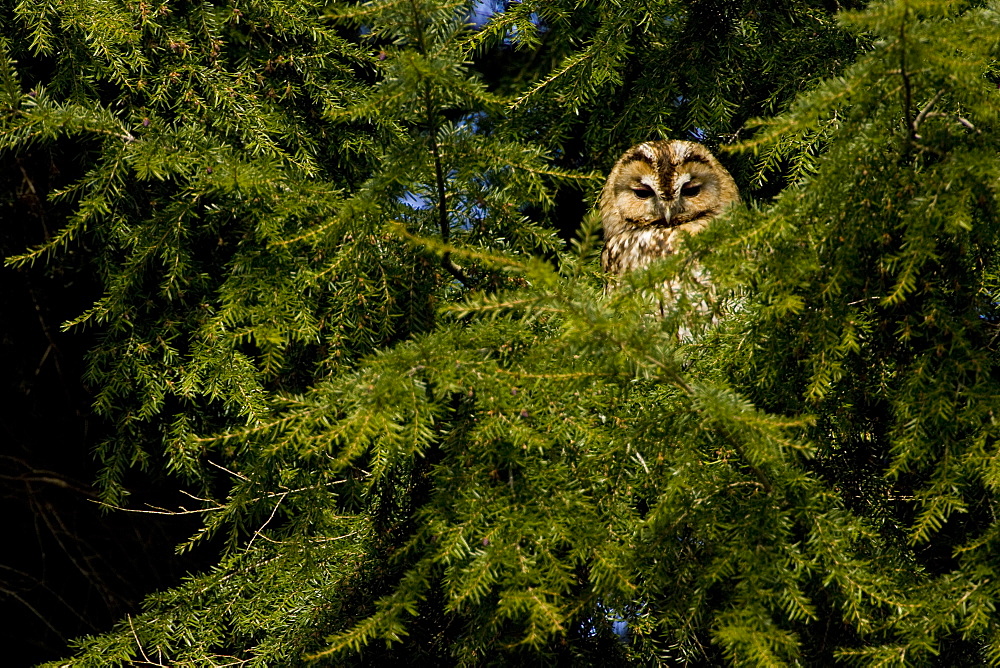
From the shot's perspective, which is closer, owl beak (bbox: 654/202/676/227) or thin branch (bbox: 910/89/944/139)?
thin branch (bbox: 910/89/944/139)

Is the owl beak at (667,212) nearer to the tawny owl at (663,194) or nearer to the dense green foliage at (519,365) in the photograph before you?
the tawny owl at (663,194)

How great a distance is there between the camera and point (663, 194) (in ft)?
9.28

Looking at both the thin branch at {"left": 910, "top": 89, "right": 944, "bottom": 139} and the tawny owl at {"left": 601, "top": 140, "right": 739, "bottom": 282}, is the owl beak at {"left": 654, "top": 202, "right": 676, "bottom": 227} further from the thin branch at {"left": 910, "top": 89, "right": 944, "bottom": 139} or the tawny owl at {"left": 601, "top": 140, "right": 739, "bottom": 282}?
the thin branch at {"left": 910, "top": 89, "right": 944, "bottom": 139}

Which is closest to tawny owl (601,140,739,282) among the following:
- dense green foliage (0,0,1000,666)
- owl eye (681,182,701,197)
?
owl eye (681,182,701,197)

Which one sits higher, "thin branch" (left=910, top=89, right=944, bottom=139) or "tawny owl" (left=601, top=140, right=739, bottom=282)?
"thin branch" (left=910, top=89, right=944, bottom=139)

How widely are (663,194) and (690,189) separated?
103 mm

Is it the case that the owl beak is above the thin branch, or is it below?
below

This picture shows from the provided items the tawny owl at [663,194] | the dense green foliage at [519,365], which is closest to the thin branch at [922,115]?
the dense green foliage at [519,365]

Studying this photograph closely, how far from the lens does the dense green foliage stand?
52.7 inches

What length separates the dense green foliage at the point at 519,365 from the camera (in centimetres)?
134

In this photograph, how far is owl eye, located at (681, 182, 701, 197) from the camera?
2.85 m

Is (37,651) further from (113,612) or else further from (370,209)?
(370,209)

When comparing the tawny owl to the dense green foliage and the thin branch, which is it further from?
the thin branch

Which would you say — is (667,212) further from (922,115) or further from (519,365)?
(519,365)
